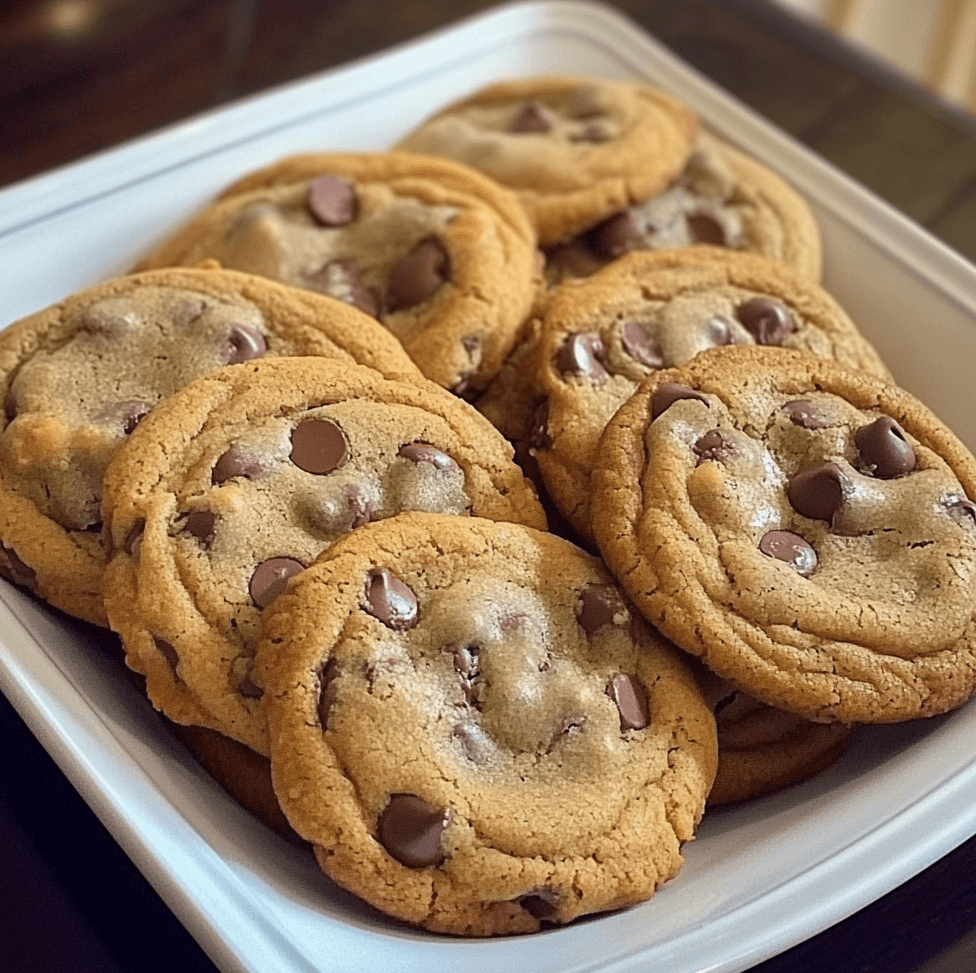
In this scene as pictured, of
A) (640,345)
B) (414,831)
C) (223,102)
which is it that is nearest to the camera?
(414,831)

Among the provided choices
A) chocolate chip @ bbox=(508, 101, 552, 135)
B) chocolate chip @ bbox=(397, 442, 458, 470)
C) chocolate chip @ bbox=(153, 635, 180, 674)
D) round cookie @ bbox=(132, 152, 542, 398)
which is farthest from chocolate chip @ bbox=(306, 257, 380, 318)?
chocolate chip @ bbox=(153, 635, 180, 674)

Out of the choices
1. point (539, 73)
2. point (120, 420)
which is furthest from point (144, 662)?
point (539, 73)

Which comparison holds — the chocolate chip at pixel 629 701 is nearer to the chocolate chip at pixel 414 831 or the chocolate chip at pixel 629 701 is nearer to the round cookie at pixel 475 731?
the round cookie at pixel 475 731

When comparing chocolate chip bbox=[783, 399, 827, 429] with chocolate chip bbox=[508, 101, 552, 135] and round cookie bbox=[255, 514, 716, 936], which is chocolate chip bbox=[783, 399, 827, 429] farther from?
chocolate chip bbox=[508, 101, 552, 135]

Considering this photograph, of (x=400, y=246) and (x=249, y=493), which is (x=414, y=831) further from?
(x=400, y=246)

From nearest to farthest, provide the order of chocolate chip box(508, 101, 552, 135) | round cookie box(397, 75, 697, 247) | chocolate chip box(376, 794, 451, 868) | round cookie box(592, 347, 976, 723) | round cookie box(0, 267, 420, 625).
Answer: chocolate chip box(376, 794, 451, 868), round cookie box(592, 347, 976, 723), round cookie box(0, 267, 420, 625), round cookie box(397, 75, 697, 247), chocolate chip box(508, 101, 552, 135)

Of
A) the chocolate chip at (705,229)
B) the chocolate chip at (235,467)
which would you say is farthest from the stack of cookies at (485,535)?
the chocolate chip at (705,229)

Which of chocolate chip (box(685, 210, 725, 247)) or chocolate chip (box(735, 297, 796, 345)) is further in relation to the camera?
chocolate chip (box(685, 210, 725, 247))

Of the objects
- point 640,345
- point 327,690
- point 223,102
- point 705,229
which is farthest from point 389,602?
point 223,102
